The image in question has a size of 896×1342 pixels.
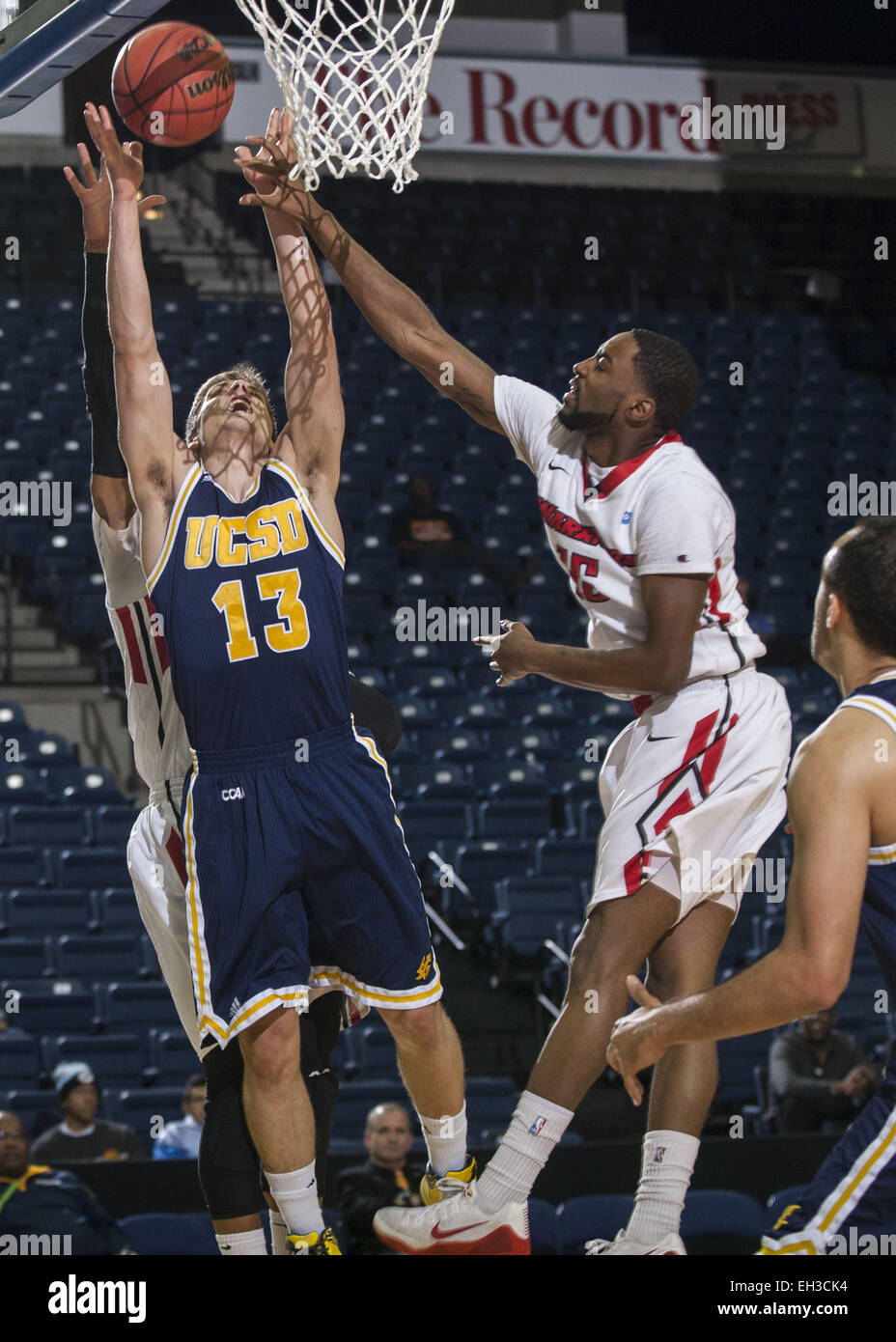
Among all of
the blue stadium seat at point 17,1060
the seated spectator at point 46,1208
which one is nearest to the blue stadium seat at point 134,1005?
the blue stadium seat at point 17,1060

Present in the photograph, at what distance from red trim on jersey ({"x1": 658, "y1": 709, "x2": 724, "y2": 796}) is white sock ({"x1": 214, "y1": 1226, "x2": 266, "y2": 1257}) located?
135 cm

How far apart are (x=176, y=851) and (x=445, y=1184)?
1.03 metres

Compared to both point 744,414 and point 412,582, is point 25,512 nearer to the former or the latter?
point 412,582

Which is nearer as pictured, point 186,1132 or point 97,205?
point 97,205

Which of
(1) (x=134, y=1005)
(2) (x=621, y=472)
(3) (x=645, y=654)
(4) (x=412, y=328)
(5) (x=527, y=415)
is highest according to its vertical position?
(4) (x=412, y=328)

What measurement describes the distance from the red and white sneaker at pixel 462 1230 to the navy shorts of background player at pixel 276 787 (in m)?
0.47

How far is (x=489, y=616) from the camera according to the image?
10.9m

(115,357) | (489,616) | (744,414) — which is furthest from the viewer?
(744,414)

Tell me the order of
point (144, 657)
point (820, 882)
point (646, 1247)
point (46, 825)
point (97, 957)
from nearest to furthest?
point (820, 882) < point (646, 1247) < point (144, 657) < point (97, 957) < point (46, 825)

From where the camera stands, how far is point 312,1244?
3.65 m

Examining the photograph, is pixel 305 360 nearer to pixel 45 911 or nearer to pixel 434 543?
pixel 45 911

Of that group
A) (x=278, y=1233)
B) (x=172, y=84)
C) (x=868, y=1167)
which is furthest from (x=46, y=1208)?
(x=172, y=84)

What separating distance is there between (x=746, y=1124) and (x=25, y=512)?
6.78 metres
